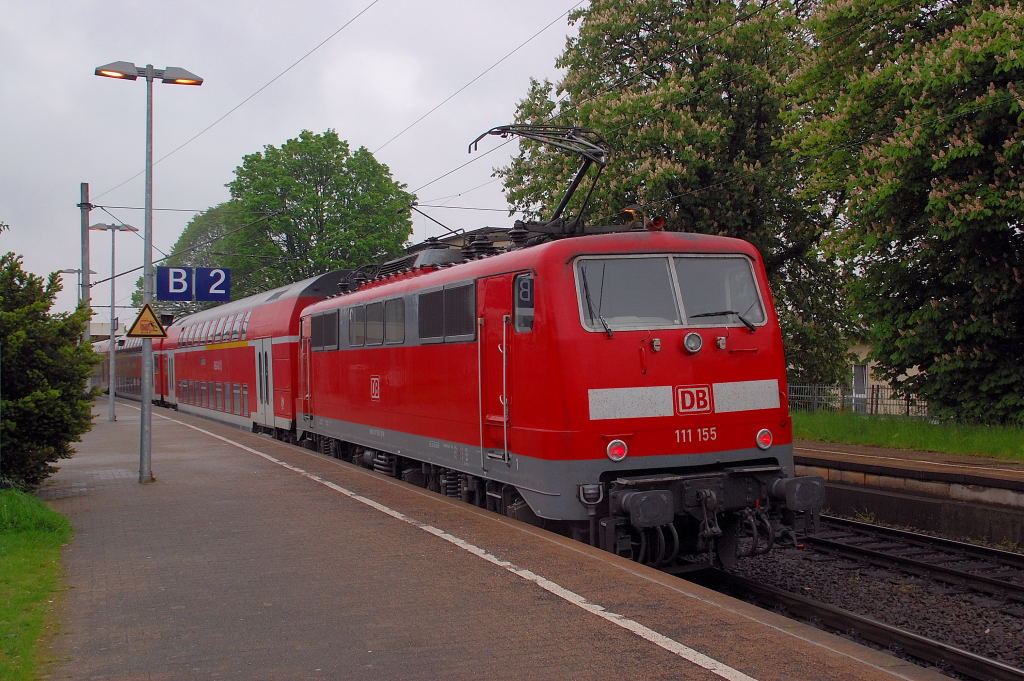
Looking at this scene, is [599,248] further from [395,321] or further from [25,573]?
[25,573]

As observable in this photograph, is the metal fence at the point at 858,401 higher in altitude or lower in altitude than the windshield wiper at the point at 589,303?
lower

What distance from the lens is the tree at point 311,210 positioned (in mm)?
44375

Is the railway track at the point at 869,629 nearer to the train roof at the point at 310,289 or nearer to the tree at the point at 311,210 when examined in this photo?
the train roof at the point at 310,289

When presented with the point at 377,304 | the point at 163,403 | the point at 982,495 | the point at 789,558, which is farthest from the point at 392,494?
the point at 163,403

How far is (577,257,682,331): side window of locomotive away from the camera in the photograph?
8.66 meters

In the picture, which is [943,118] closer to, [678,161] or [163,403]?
[678,161]

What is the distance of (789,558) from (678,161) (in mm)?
13769

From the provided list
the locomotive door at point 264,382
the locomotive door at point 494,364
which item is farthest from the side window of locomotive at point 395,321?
the locomotive door at point 264,382

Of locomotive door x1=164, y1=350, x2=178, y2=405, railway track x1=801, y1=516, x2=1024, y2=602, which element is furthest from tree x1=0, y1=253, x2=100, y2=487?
locomotive door x1=164, y1=350, x2=178, y2=405

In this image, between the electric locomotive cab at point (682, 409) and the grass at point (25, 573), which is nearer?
the grass at point (25, 573)

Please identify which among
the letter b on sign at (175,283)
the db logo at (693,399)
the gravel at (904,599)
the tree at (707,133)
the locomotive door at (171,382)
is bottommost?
the gravel at (904,599)

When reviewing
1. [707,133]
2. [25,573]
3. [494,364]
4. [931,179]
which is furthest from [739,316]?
[707,133]

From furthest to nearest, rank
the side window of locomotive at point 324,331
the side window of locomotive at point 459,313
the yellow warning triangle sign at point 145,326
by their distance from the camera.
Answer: the side window of locomotive at point 324,331
the yellow warning triangle sign at point 145,326
the side window of locomotive at point 459,313

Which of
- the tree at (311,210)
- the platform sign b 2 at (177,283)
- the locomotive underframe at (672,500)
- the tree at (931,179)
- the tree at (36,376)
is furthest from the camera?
the tree at (311,210)
